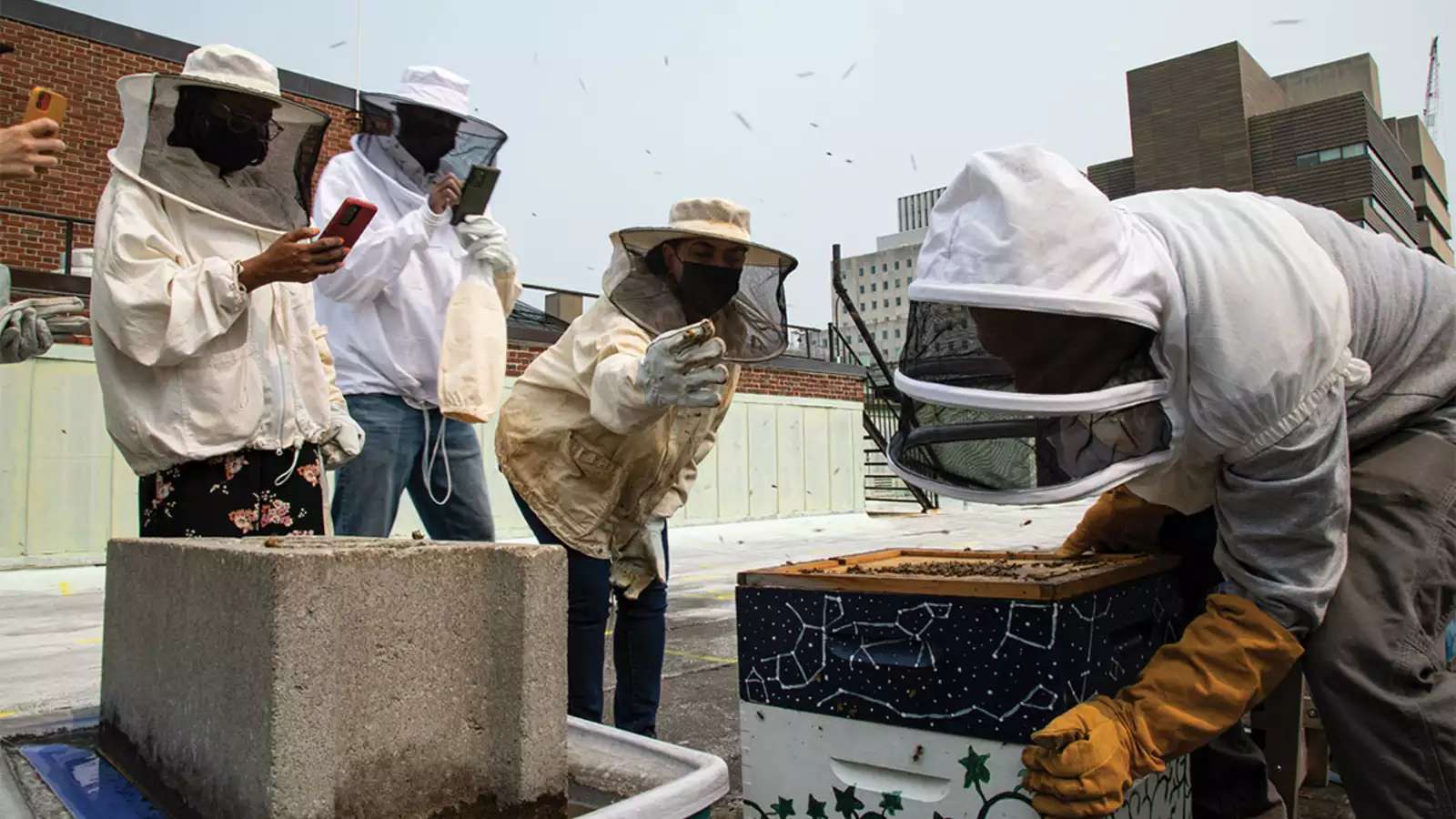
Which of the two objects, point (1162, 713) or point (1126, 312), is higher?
point (1126, 312)

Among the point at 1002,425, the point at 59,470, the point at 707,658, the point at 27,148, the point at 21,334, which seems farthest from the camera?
the point at 59,470

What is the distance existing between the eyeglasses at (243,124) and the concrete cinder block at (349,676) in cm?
98

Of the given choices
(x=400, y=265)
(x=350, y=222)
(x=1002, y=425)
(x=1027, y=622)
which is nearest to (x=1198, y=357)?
(x=1002, y=425)

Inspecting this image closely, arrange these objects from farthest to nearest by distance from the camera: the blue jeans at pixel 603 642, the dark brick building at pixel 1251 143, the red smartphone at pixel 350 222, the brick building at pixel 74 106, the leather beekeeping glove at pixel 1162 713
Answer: the brick building at pixel 74 106 < the dark brick building at pixel 1251 143 < the blue jeans at pixel 603 642 < the red smartphone at pixel 350 222 < the leather beekeeping glove at pixel 1162 713

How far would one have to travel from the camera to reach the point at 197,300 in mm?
1646

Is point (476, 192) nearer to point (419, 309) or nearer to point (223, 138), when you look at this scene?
point (419, 309)

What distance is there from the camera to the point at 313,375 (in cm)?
188

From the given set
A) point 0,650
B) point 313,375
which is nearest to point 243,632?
point 313,375

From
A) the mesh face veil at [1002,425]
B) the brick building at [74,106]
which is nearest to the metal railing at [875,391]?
the brick building at [74,106]

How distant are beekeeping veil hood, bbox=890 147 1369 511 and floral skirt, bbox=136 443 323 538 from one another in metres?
1.17

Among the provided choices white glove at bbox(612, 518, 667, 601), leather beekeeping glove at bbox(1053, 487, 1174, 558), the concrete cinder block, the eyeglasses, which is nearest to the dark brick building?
leather beekeeping glove at bbox(1053, 487, 1174, 558)

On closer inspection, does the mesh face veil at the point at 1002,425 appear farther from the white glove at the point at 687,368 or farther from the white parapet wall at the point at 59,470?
the white parapet wall at the point at 59,470

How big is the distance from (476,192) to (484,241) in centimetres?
15

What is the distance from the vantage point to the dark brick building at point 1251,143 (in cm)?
793
